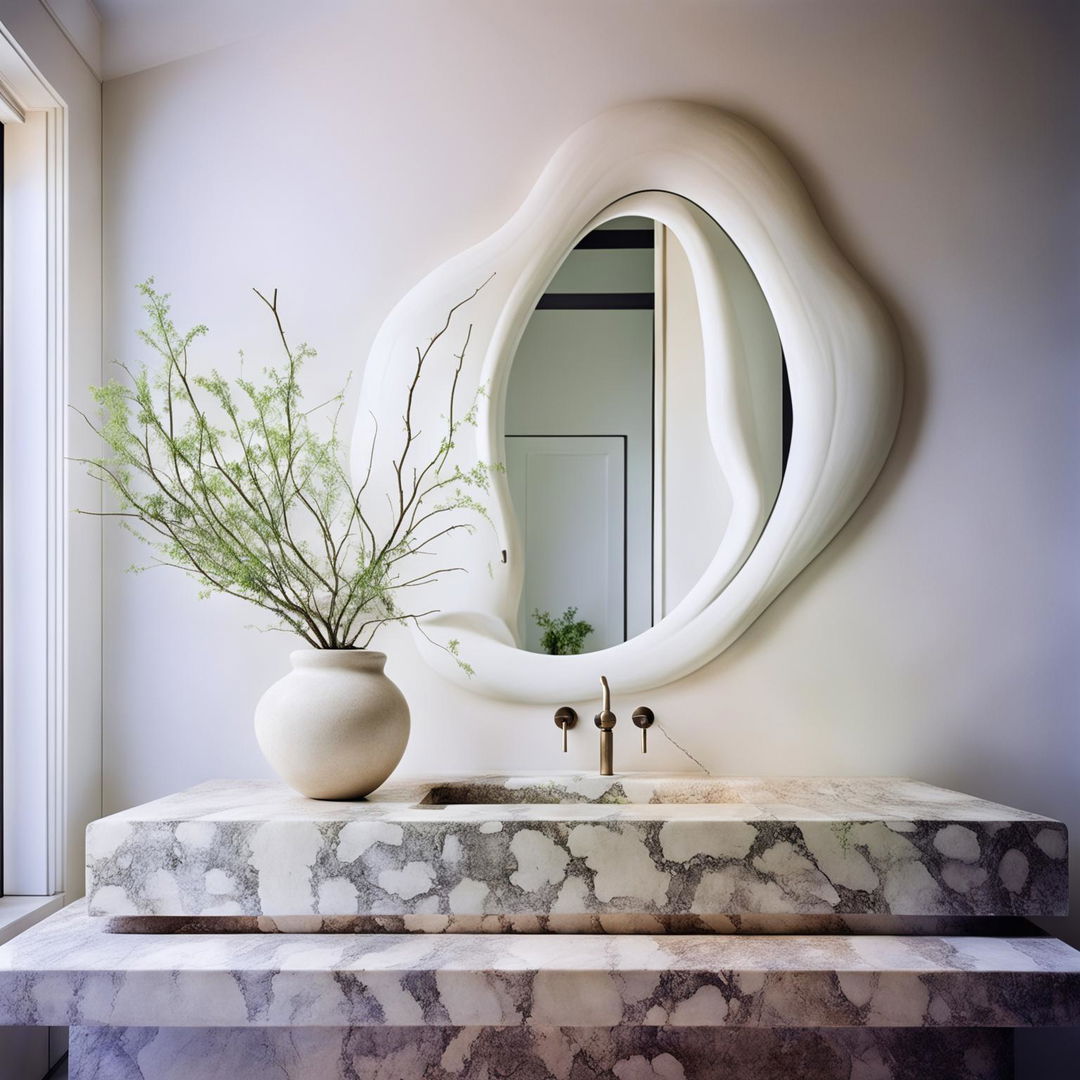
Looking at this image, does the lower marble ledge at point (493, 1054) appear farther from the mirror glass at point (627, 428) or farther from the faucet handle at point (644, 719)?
the mirror glass at point (627, 428)

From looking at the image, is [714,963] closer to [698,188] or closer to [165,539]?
[165,539]

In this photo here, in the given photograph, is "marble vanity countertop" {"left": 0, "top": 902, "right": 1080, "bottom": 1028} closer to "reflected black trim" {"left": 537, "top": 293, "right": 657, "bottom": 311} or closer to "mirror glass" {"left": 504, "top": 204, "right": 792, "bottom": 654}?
"mirror glass" {"left": 504, "top": 204, "right": 792, "bottom": 654}

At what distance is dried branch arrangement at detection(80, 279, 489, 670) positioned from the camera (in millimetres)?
1760

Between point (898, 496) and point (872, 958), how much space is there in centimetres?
89

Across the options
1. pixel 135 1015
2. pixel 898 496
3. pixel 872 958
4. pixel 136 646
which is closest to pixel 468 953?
pixel 135 1015

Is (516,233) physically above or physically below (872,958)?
above

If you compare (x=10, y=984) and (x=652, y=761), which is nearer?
(x=10, y=984)

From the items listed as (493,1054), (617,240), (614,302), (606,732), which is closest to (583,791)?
(606,732)

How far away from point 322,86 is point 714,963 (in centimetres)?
172

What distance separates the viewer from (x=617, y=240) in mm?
1905

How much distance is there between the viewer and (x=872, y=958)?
4.40 ft

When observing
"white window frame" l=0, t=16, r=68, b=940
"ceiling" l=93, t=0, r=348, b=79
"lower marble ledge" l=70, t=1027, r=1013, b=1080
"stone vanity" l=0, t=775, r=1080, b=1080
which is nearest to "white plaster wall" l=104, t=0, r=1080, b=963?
"ceiling" l=93, t=0, r=348, b=79

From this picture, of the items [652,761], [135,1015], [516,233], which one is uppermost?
[516,233]

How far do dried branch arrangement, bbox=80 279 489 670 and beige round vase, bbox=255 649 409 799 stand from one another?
0.53 ft
